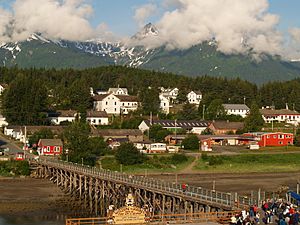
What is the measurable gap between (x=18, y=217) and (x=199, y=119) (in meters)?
72.9

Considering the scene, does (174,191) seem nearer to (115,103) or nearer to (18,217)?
(18,217)

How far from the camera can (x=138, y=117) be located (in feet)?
375

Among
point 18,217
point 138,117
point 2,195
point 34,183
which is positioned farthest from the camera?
point 138,117

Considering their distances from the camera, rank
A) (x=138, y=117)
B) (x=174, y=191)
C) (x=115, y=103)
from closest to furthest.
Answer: (x=174, y=191), (x=138, y=117), (x=115, y=103)

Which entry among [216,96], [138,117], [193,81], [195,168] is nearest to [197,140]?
[195,168]

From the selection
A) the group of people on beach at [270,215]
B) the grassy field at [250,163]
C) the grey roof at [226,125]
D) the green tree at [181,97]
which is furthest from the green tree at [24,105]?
the group of people on beach at [270,215]

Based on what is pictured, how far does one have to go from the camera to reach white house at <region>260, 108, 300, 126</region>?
422ft

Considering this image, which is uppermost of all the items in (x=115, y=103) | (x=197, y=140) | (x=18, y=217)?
(x=115, y=103)

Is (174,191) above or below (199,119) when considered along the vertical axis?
below

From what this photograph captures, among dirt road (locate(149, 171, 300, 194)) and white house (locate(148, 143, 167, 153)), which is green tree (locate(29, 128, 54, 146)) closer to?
white house (locate(148, 143, 167, 153))

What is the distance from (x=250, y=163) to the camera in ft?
278

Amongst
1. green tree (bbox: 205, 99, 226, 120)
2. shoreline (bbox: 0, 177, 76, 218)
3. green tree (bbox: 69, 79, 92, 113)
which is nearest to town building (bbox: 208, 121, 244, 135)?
green tree (bbox: 205, 99, 226, 120)

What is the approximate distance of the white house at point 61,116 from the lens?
111 m

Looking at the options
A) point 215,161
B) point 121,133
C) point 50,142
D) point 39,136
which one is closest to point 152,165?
point 215,161
